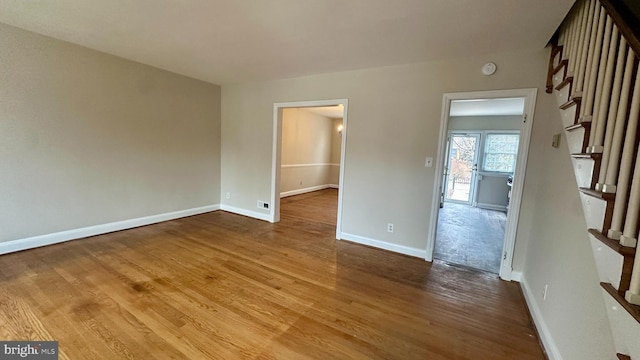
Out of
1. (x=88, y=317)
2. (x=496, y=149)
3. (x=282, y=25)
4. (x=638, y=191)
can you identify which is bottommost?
(x=88, y=317)

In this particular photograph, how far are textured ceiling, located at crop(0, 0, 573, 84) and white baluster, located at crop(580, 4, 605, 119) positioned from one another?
363mm

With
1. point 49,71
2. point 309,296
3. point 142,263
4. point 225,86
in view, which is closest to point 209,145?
point 225,86

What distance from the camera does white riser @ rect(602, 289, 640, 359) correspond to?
0.88m

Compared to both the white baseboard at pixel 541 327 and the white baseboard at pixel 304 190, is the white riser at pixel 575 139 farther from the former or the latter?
the white baseboard at pixel 304 190

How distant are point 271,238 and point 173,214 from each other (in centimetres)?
193

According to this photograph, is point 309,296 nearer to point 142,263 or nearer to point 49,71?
point 142,263

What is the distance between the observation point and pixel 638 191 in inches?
38.6

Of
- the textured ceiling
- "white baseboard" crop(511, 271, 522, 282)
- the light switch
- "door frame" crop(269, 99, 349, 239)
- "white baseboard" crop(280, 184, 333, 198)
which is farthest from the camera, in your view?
"white baseboard" crop(280, 184, 333, 198)

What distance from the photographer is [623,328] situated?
958mm

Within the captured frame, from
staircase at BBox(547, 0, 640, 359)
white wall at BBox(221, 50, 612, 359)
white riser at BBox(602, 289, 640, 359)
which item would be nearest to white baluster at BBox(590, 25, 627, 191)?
staircase at BBox(547, 0, 640, 359)

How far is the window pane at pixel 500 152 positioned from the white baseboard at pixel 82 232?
286 inches

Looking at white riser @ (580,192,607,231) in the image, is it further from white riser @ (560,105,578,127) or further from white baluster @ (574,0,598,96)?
white baluster @ (574,0,598,96)

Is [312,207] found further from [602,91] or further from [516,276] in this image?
[602,91]

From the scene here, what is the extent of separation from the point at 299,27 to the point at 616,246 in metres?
2.53
